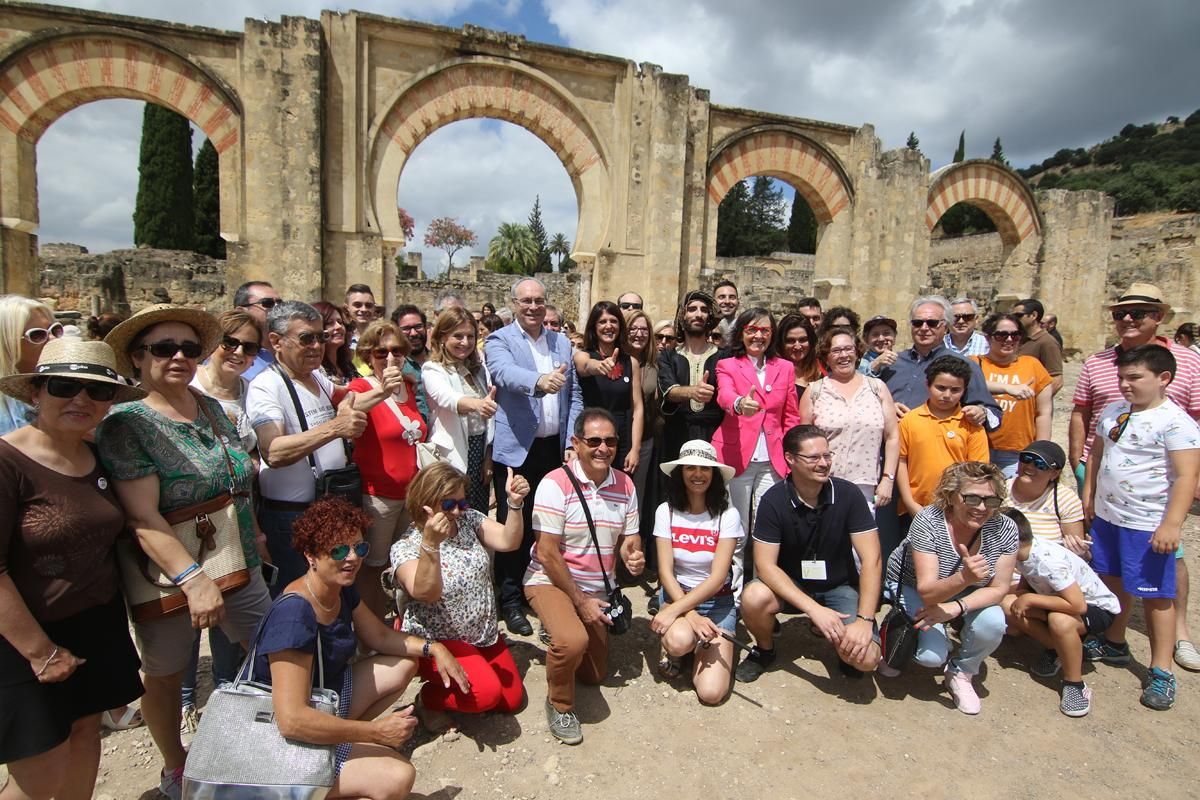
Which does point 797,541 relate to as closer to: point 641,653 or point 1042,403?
point 641,653

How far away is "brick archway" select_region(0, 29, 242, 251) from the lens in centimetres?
852

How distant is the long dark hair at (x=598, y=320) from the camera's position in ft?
14.1

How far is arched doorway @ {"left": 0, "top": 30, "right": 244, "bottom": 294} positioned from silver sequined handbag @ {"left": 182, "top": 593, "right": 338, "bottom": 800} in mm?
9137

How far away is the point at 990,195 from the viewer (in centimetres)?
1395

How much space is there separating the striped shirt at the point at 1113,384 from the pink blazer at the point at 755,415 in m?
1.90

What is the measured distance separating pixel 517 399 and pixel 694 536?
1.46 meters

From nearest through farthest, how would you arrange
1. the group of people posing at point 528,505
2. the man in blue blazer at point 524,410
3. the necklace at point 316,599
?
the group of people posing at point 528,505 → the necklace at point 316,599 → the man in blue blazer at point 524,410

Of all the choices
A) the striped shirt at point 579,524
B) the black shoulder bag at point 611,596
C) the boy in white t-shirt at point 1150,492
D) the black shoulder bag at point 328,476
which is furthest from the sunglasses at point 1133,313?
the black shoulder bag at point 328,476

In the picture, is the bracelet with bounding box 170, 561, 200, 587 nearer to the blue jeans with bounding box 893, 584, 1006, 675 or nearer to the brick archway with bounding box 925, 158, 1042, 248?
the blue jeans with bounding box 893, 584, 1006, 675

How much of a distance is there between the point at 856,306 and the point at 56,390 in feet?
43.0

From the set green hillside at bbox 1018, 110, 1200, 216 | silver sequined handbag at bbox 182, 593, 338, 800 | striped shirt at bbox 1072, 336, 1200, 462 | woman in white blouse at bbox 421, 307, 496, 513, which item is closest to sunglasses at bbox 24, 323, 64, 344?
silver sequined handbag at bbox 182, 593, 338, 800

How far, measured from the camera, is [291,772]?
207 cm

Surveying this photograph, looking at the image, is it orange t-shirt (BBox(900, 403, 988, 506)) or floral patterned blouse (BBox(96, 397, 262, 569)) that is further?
orange t-shirt (BBox(900, 403, 988, 506))

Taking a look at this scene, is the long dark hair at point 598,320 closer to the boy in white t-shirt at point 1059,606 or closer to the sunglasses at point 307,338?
the sunglasses at point 307,338
